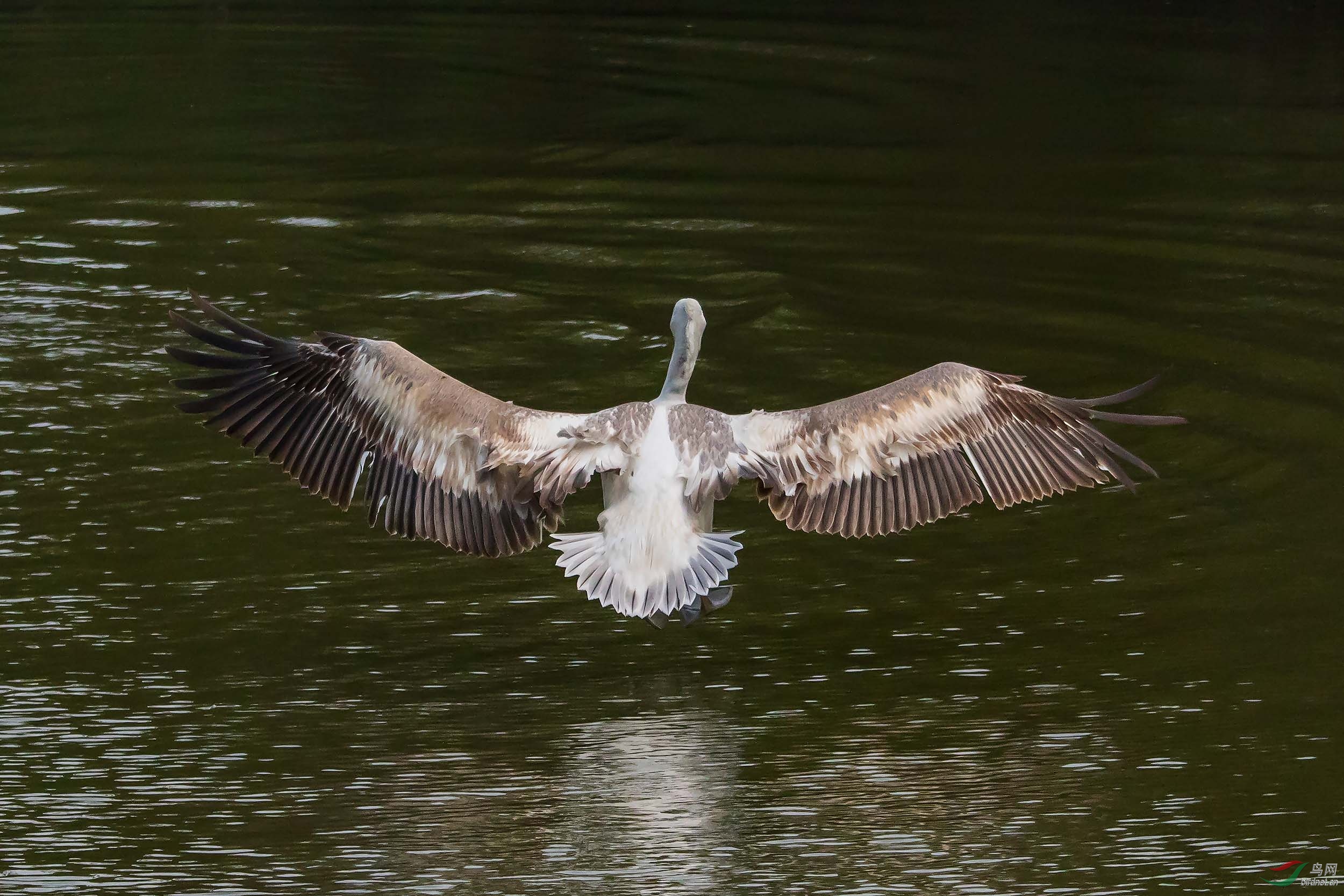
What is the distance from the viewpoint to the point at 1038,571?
7.31m

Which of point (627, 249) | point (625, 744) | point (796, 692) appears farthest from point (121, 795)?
point (627, 249)

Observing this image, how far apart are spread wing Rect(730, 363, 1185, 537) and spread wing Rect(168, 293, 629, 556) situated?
1.86ft

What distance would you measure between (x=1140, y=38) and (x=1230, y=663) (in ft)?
37.7

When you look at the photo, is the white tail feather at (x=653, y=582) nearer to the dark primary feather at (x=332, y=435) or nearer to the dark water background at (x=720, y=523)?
the dark water background at (x=720, y=523)

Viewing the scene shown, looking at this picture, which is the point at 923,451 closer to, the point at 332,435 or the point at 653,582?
the point at 653,582

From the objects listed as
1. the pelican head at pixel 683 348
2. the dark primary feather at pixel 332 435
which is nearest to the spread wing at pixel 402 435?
the dark primary feather at pixel 332 435

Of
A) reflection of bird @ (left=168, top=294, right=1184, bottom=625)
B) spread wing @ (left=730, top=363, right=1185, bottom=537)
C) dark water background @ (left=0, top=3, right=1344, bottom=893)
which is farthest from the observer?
spread wing @ (left=730, top=363, right=1185, bottom=537)

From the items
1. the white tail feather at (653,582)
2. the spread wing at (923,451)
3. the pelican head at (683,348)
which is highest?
the pelican head at (683,348)

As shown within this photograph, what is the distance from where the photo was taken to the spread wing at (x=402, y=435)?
6.77 metres

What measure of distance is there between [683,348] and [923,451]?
0.87 metres

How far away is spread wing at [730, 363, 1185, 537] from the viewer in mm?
6898

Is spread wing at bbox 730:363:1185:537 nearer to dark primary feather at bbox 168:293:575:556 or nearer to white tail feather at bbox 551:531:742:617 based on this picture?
white tail feather at bbox 551:531:742:617

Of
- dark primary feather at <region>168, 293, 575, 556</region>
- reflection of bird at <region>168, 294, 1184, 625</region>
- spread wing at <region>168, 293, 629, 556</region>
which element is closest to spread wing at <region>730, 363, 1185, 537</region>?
reflection of bird at <region>168, 294, 1184, 625</region>

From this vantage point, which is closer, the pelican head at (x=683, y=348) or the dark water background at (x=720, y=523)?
the dark water background at (x=720, y=523)
